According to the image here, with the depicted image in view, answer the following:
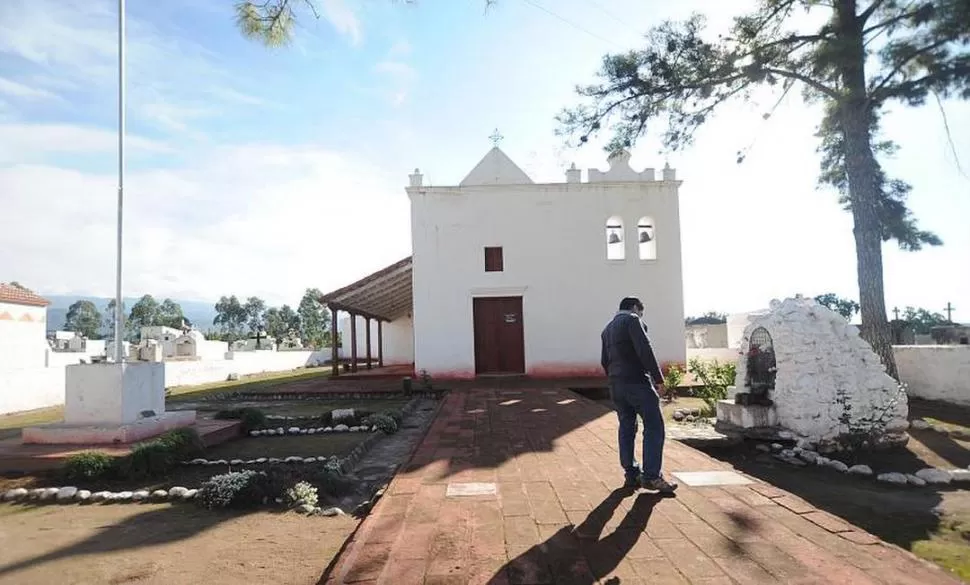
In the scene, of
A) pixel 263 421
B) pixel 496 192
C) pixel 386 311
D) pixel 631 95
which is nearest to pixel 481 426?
pixel 263 421

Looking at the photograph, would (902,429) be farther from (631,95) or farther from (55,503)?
(55,503)

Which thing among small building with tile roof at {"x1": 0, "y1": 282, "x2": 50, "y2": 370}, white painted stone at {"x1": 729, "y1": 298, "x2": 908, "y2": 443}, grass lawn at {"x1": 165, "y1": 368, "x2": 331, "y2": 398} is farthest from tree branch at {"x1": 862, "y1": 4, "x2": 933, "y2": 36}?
small building with tile roof at {"x1": 0, "y1": 282, "x2": 50, "y2": 370}

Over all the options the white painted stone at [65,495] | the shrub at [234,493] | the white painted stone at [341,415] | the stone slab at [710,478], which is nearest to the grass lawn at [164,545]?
the shrub at [234,493]

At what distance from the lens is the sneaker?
13.5ft

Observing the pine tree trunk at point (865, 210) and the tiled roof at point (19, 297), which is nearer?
the pine tree trunk at point (865, 210)

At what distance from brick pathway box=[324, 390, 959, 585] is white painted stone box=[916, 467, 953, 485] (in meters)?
2.64

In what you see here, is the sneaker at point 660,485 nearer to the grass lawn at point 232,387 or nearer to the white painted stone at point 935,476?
the white painted stone at point 935,476

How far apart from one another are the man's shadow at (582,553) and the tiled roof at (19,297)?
21.7m

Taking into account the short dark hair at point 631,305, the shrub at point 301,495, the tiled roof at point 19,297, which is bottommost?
the shrub at point 301,495

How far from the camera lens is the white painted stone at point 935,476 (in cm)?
598

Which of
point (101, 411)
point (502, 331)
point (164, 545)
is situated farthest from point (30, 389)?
point (164, 545)

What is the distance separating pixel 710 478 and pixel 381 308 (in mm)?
18524

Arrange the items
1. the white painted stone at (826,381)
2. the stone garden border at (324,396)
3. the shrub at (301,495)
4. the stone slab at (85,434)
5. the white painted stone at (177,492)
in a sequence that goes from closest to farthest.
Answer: the shrub at (301,495), the white painted stone at (177,492), the stone slab at (85,434), the white painted stone at (826,381), the stone garden border at (324,396)

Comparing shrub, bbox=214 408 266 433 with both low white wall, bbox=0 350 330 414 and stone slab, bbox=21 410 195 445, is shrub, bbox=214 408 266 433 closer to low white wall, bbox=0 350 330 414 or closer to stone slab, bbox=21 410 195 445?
stone slab, bbox=21 410 195 445
